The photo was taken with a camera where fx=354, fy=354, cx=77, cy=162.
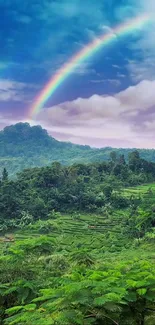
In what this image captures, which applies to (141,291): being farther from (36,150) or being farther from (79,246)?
(36,150)

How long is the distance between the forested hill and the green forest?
84322 mm

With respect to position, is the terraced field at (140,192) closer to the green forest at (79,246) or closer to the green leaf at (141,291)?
the green forest at (79,246)

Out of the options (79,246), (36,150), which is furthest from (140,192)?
(36,150)

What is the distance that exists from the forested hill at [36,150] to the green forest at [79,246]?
8432 cm

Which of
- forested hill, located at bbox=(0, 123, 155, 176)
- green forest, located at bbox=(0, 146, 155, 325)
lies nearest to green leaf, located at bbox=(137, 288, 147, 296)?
green forest, located at bbox=(0, 146, 155, 325)

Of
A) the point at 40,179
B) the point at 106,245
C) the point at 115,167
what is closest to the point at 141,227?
the point at 106,245

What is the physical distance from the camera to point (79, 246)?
33406 mm

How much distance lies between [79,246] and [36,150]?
144733mm

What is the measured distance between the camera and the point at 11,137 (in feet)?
607

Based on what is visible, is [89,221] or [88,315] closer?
[88,315]

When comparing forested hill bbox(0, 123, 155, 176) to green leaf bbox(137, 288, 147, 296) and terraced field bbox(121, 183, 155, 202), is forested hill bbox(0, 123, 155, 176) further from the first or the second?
green leaf bbox(137, 288, 147, 296)

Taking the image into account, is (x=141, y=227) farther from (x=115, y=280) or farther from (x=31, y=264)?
(x=115, y=280)

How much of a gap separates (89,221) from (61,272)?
33522mm

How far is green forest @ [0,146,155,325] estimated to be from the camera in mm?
6434
